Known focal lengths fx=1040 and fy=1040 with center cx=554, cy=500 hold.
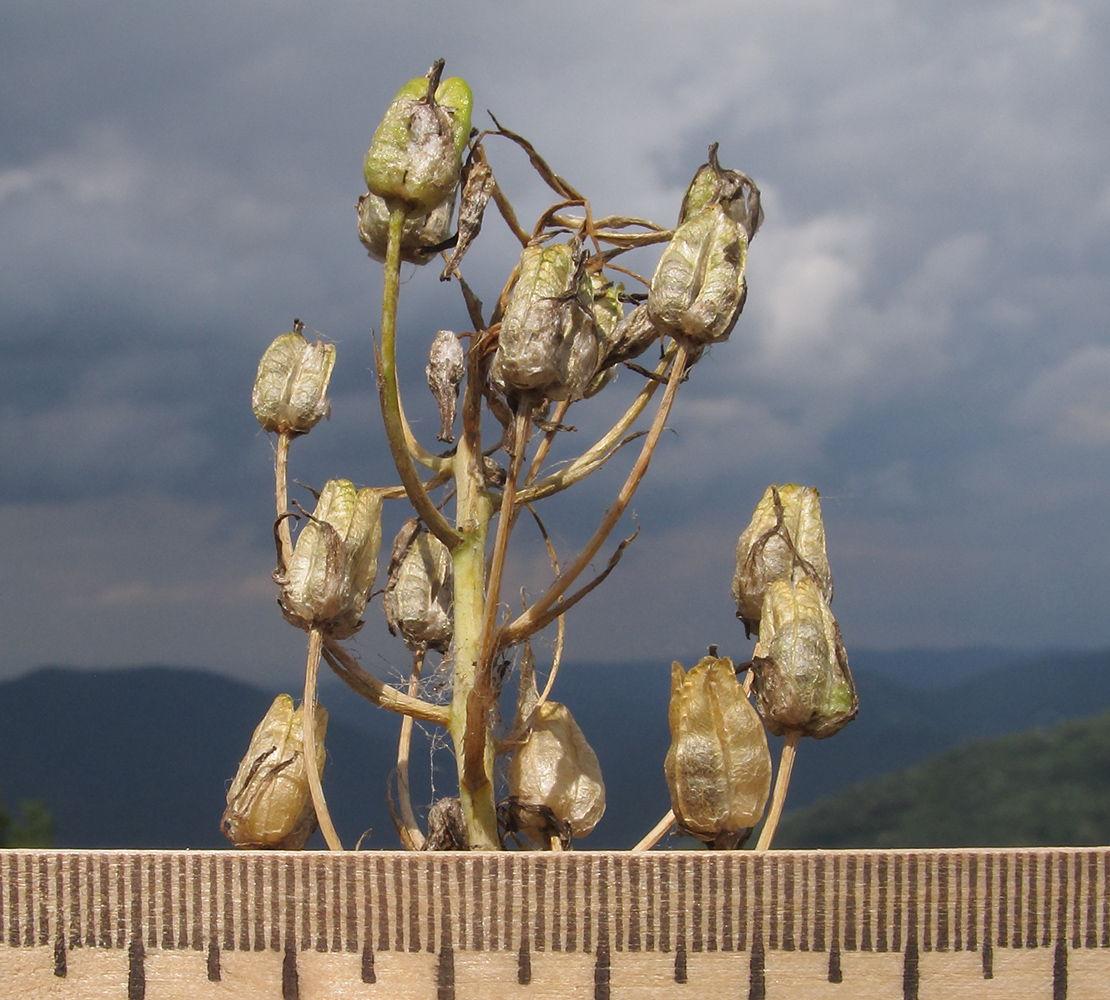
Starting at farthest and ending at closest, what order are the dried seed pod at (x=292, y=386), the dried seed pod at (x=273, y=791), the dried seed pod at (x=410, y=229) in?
the dried seed pod at (x=292, y=386), the dried seed pod at (x=273, y=791), the dried seed pod at (x=410, y=229)

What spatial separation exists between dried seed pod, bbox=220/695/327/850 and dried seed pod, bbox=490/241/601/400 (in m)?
0.54

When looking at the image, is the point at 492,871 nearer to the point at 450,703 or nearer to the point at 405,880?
the point at 405,880

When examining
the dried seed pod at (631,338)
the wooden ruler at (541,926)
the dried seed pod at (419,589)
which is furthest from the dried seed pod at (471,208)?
the wooden ruler at (541,926)

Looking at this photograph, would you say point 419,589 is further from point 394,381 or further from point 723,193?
point 723,193

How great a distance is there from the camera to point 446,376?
1310mm

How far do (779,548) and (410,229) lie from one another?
1.92 ft

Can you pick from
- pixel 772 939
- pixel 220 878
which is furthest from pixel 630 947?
pixel 220 878

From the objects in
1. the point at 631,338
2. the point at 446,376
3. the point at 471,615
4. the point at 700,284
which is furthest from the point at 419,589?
the point at 700,284

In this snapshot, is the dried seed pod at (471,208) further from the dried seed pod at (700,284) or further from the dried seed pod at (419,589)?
the dried seed pod at (419,589)

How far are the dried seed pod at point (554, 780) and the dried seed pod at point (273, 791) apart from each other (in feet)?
0.83

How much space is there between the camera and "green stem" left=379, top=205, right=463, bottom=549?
3.56 feet

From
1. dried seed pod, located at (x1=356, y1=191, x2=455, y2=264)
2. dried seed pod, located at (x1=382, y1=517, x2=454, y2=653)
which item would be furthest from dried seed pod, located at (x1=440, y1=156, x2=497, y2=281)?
dried seed pod, located at (x1=382, y1=517, x2=454, y2=653)

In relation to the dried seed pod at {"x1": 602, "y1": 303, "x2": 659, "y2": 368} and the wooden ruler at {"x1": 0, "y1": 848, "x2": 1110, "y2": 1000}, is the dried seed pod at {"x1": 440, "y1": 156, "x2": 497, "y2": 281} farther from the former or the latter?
the wooden ruler at {"x1": 0, "y1": 848, "x2": 1110, "y2": 1000}

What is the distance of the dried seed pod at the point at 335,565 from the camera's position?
1193mm
